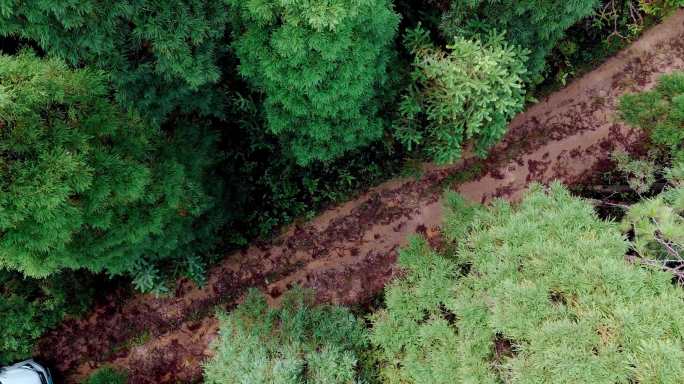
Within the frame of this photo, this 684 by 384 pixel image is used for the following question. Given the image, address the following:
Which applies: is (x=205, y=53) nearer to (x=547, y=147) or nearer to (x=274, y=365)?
(x=274, y=365)

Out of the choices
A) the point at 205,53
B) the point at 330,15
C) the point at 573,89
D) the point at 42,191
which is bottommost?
the point at 573,89

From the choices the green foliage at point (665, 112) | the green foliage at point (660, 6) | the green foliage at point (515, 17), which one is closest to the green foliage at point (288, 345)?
the green foliage at point (515, 17)

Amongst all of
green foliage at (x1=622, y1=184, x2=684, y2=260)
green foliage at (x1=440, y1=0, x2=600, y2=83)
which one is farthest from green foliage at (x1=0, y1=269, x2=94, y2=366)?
green foliage at (x1=622, y1=184, x2=684, y2=260)

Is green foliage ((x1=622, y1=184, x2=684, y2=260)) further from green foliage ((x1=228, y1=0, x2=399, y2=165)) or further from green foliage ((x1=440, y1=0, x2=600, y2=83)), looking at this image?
green foliage ((x1=228, y1=0, x2=399, y2=165))

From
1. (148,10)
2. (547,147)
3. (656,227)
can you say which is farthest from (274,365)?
(547,147)

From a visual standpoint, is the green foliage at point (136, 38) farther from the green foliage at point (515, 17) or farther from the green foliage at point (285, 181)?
the green foliage at point (515, 17)

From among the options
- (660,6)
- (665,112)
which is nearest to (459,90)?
(665,112)
